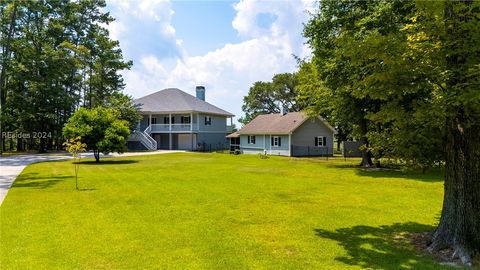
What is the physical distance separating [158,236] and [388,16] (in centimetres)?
1653

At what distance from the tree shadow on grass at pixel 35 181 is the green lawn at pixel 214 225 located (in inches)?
6.9

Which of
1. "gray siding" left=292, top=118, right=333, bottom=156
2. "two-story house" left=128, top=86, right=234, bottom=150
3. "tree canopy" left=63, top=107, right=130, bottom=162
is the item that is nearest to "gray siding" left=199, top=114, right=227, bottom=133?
"two-story house" left=128, top=86, right=234, bottom=150

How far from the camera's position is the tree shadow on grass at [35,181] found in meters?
14.7

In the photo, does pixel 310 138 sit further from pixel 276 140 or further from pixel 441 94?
pixel 441 94

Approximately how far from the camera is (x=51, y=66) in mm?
38781

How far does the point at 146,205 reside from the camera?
10844 mm

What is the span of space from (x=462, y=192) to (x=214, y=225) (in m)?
5.18

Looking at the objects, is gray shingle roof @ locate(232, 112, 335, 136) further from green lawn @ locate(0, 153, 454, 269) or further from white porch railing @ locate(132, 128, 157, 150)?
green lawn @ locate(0, 153, 454, 269)

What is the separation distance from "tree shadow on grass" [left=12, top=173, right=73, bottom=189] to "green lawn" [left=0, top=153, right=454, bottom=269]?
175mm

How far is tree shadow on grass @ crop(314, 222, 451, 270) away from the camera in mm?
6211

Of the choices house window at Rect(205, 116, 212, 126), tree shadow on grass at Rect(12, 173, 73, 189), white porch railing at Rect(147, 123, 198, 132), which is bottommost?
tree shadow on grass at Rect(12, 173, 73, 189)

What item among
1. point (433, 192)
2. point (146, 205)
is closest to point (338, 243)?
point (146, 205)

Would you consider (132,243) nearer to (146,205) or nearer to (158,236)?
(158,236)

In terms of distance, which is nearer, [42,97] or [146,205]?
[146,205]
